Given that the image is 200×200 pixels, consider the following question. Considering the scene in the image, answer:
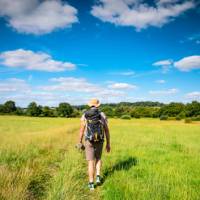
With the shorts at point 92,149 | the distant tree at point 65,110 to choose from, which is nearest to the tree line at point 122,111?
the distant tree at point 65,110

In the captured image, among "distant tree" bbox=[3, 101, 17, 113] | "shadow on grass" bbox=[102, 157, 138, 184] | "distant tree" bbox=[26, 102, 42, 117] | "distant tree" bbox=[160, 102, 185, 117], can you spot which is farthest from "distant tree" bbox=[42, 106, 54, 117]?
"shadow on grass" bbox=[102, 157, 138, 184]

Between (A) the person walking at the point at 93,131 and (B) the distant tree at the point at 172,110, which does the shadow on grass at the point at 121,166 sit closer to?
(A) the person walking at the point at 93,131

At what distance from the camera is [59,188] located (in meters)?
6.07

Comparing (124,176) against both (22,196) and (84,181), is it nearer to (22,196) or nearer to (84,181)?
(84,181)

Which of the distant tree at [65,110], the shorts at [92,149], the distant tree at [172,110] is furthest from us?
the distant tree at [65,110]

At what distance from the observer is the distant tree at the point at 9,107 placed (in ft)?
352

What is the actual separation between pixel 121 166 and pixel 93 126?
9.91ft

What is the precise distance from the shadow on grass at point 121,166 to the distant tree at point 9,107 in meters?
103

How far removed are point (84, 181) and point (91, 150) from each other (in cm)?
91

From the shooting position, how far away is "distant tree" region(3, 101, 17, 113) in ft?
352

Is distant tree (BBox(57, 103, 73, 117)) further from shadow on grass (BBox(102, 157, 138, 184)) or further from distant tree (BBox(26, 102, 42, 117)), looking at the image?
shadow on grass (BBox(102, 157, 138, 184))

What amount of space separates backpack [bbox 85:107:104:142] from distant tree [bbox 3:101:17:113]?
105673 mm

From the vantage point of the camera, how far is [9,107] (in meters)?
108

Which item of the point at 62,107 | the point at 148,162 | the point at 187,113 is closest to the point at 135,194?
the point at 148,162
